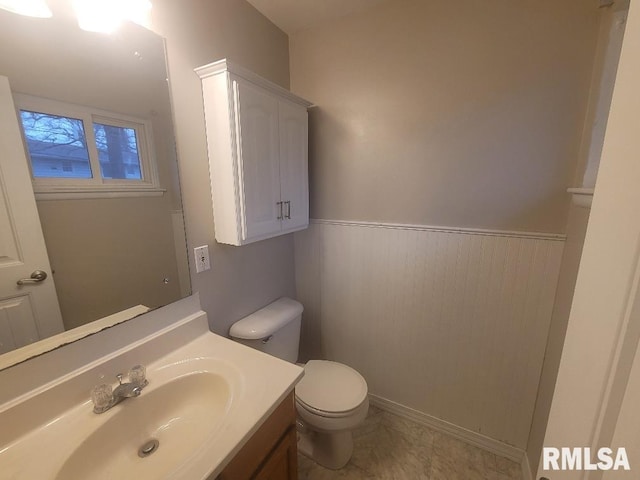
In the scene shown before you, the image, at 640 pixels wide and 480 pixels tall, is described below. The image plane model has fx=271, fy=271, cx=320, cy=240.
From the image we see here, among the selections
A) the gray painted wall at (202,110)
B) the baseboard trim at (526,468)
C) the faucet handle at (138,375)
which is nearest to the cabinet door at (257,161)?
the gray painted wall at (202,110)

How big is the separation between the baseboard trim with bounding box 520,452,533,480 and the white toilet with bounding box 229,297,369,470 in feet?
2.79

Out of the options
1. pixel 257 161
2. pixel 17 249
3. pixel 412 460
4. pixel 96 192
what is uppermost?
pixel 257 161

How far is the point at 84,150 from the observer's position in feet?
2.77

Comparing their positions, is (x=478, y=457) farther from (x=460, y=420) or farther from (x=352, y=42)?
(x=352, y=42)

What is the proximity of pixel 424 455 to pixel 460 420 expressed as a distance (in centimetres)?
29

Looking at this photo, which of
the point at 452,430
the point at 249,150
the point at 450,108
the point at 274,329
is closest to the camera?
the point at 249,150

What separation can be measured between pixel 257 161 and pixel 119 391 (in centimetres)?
100

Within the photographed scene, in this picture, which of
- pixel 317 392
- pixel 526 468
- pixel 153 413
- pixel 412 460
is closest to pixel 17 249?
pixel 153 413

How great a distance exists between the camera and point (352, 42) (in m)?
1.50

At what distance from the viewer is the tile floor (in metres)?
1.41

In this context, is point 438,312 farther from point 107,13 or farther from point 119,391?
point 107,13

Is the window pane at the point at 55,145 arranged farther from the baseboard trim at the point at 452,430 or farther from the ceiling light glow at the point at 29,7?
the baseboard trim at the point at 452,430

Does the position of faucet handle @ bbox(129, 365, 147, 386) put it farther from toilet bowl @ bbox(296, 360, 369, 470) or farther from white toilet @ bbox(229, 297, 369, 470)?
toilet bowl @ bbox(296, 360, 369, 470)

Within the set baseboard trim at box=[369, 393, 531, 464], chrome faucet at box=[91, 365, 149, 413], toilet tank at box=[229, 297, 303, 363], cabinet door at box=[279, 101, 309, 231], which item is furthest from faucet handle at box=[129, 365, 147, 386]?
baseboard trim at box=[369, 393, 531, 464]
